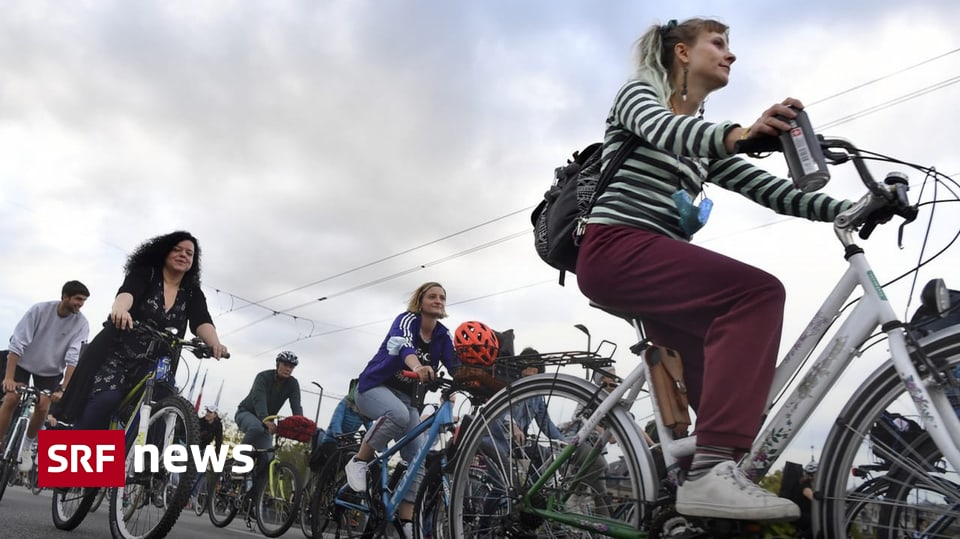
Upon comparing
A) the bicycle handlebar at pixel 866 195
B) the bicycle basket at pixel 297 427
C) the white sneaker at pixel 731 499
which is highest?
the bicycle basket at pixel 297 427

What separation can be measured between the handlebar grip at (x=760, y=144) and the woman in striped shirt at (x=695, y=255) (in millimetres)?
18

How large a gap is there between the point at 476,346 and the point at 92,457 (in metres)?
2.53

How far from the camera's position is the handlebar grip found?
206cm

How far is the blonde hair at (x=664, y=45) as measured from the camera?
2648 millimetres

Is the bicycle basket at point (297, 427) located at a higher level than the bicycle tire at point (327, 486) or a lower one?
higher

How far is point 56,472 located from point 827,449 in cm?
449

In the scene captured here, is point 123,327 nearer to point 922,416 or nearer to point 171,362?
point 171,362

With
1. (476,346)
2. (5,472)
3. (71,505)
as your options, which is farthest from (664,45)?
(5,472)

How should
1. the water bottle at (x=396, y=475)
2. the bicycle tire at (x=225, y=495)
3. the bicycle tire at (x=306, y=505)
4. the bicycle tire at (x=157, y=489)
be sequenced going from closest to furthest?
the bicycle tire at (x=157, y=489) → the water bottle at (x=396, y=475) → the bicycle tire at (x=306, y=505) → the bicycle tire at (x=225, y=495)

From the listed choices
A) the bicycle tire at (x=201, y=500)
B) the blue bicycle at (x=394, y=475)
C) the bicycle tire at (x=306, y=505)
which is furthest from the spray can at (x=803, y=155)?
the bicycle tire at (x=201, y=500)

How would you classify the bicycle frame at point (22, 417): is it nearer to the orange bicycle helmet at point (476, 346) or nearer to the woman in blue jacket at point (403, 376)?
the woman in blue jacket at point (403, 376)

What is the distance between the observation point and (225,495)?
11.3m

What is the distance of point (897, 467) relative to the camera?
1.91 meters

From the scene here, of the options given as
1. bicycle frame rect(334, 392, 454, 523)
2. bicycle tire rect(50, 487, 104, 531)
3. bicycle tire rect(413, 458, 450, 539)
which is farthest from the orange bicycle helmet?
bicycle tire rect(50, 487, 104, 531)
